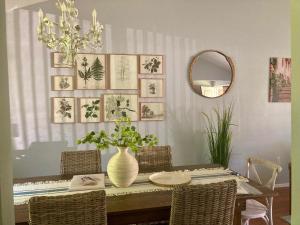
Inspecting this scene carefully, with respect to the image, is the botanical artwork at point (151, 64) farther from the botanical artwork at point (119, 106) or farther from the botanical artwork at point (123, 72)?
the botanical artwork at point (119, 106)

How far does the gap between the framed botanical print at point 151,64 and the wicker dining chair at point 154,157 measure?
1.20m

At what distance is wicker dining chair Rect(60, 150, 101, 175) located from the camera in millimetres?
2613

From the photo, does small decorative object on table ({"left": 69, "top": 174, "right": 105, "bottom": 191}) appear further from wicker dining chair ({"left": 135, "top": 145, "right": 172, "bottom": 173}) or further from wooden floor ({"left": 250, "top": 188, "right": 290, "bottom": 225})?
wooden floor ({"left": 250, "top": 188, "right": 290, "bottom": 225})

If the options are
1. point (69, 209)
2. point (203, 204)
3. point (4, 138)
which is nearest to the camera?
point (4, 138)

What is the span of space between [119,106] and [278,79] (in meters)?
2.26

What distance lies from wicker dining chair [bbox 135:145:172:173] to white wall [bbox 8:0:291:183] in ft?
3.03

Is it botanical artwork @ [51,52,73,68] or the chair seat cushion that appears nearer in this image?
the chair seat cushion

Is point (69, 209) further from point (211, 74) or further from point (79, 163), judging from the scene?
point (211, 74)

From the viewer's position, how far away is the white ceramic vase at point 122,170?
2.16 m

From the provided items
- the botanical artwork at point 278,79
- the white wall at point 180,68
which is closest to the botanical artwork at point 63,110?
the white wall at point 180,68

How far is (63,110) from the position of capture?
3.48 meters

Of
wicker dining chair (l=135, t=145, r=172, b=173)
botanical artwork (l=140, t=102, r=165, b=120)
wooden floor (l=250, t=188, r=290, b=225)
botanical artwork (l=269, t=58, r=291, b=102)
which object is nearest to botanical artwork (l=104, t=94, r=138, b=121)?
botanical artwork (l=140, t=102, r=165, b=120)

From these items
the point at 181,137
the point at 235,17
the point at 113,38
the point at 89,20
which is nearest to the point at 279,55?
the point at 235,17

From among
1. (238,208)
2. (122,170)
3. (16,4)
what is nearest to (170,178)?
(122,170)
